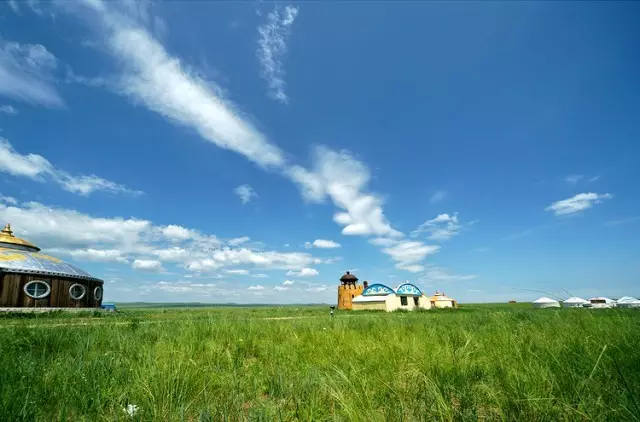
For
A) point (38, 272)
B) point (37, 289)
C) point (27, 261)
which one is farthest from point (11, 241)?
point (37, 289)

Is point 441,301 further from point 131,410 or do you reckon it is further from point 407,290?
point 131,410

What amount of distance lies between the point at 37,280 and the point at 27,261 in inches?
137

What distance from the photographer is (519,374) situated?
→ 132 inches

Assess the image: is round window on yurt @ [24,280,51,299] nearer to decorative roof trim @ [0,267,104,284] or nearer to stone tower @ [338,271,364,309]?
decorative roof trim @ [0,267,104,284]

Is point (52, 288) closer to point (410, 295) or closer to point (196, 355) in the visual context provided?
point (196, 355)

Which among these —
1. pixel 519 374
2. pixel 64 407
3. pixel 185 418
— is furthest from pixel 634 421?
pixel 64 407

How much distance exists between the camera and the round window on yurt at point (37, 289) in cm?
3316

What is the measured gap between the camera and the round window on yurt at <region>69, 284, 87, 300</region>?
36.9 meters

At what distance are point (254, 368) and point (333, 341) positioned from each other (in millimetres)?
2095

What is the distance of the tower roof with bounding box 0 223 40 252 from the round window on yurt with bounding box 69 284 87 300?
35.3 ft

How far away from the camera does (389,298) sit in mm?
51844

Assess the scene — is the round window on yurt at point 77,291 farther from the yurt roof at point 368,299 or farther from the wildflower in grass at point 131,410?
the wildflower in grass at point 131,410

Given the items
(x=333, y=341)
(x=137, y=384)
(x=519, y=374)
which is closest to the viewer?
(x=137, y=384)

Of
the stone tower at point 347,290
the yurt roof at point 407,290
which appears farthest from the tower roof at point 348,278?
the yurt roof at point 407,290
